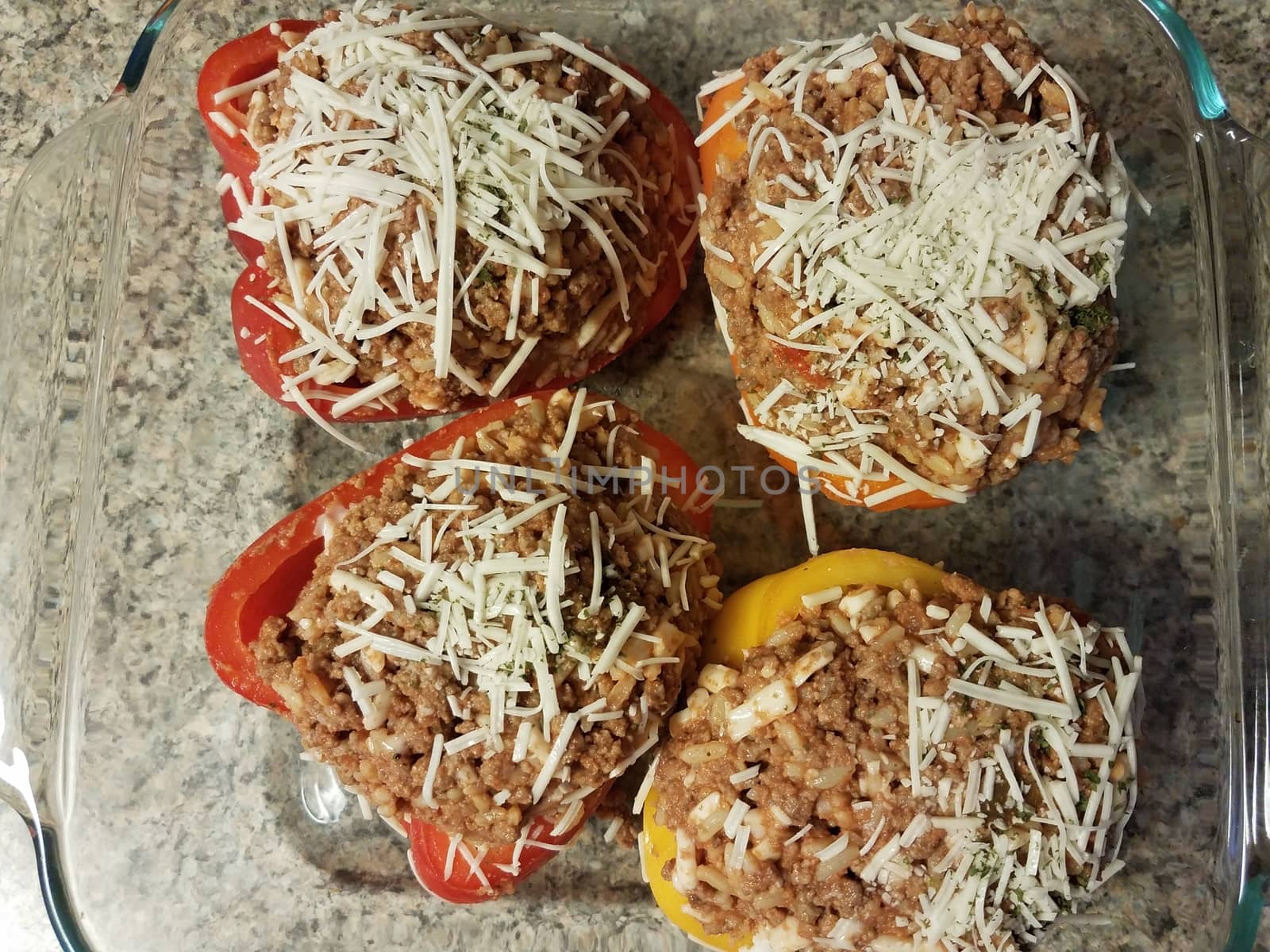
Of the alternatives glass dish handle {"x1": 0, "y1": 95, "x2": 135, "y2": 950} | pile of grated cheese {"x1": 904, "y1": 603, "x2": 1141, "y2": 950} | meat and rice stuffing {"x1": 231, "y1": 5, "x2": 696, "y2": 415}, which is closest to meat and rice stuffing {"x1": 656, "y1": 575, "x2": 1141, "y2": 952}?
pile of grated cheese {"x1": 904, "y1": 603, "x2": 1141, "y2": 950}

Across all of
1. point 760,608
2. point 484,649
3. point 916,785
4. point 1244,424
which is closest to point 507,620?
point 484,649

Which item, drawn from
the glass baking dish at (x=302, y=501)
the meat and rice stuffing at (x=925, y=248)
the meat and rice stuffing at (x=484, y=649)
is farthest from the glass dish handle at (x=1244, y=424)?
the meat and rice stuffing at (x=484, y=649)

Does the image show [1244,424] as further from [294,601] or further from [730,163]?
[294,601]

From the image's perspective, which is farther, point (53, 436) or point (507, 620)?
point (53, 436)

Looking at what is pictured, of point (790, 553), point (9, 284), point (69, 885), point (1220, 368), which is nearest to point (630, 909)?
point (790, 553)

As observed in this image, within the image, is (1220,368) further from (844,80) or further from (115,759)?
(115,759)

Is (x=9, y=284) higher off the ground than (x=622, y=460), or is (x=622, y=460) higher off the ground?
(x=9, y=284)

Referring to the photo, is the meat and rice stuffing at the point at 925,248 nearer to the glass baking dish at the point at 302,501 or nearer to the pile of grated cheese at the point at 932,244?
the pile of grated cheese at the point at 932,244
